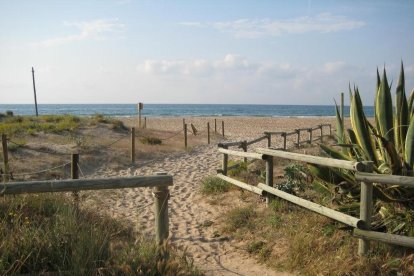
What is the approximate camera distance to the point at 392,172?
432 cm

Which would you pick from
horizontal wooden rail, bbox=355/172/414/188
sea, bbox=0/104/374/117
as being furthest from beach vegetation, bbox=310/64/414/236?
sea, bbox=0/104/374/117

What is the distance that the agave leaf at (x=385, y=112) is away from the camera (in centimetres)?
477

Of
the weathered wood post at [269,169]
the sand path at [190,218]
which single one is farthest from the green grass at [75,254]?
the weathered wood post at [269,169]

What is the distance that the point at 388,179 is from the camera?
12.1ft

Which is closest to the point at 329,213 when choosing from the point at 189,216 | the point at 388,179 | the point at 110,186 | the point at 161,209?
the point at 388,179

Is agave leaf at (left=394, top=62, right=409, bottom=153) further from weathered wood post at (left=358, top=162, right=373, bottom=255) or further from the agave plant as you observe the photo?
weathered wood post at (left=358, top=162, right=373, bottom=255)

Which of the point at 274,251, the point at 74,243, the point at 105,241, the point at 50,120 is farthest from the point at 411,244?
the point at 50,120

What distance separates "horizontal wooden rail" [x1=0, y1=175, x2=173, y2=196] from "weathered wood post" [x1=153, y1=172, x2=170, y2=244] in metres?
0.11

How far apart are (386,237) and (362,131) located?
4.64 ft

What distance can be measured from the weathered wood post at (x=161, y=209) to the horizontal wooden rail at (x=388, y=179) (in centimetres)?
200

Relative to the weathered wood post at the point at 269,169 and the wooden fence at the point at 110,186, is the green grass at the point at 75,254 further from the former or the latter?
the weathered wood post at the point at 269,169

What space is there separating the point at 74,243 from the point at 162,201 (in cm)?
92

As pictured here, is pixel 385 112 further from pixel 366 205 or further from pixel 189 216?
pixel 189 216

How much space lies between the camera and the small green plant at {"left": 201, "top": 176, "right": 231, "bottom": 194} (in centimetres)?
761
